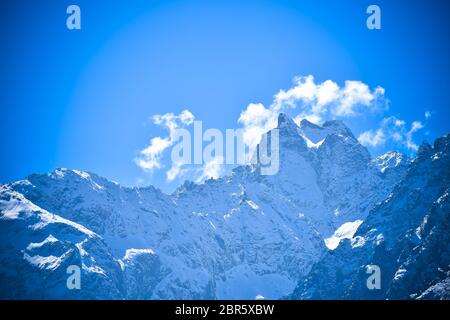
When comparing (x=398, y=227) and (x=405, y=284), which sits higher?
(x=398, y=227)

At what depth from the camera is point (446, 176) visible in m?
181

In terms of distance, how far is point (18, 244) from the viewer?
648ft

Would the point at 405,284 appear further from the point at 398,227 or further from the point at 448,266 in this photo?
the point at 398,227

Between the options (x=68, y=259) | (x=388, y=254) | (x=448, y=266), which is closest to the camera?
(x=448, y=266)

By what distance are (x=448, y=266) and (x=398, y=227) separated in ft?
171
